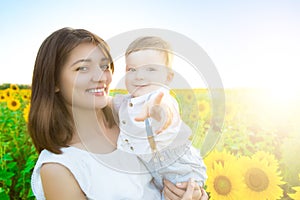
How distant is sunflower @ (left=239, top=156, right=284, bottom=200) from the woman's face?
71cm

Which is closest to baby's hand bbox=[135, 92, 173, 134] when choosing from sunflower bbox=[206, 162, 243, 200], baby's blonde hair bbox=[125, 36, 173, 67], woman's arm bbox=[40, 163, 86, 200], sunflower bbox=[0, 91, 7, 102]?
baby's blonde hair bbox=[125, 36, 173, 67]

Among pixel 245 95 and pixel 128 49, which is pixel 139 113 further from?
pixel 245 95

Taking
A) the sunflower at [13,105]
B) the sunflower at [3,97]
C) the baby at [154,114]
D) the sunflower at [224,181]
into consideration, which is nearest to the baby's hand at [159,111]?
the baby at [154,114]

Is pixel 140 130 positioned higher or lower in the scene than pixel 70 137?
higher

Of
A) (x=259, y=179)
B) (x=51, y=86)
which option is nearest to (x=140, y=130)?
(x=51, y=86)

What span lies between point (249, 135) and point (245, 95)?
76.0 inches

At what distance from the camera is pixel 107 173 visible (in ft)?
5.29

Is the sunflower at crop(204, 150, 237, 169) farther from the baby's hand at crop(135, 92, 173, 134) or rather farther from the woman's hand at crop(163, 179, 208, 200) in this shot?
the baby's hand at crop(135, 92, 173, 134)

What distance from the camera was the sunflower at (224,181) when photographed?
1.78 m

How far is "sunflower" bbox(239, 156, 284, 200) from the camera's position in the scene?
1.78 m

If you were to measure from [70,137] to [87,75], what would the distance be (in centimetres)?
30

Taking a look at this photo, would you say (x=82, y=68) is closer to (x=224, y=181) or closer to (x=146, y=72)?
(x=146, y=72)

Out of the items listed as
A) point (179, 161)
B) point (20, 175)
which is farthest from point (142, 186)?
point (20, 175)

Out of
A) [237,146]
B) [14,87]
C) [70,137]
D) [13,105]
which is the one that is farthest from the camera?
[14,87]
